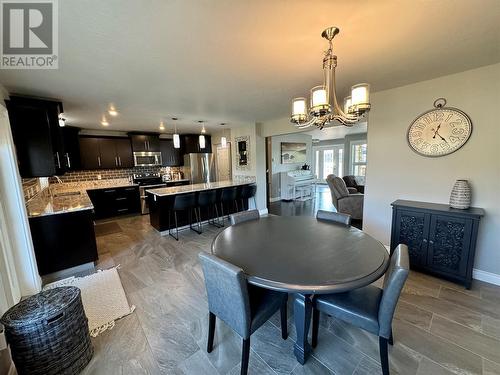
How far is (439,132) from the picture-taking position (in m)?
2.51

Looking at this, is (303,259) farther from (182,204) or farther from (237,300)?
(182,204)

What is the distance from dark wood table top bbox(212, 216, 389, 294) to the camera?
3.89 feet

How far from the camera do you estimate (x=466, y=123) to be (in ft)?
7.66

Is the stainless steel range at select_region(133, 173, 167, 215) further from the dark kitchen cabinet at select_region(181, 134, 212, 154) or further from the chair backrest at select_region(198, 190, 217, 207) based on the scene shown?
the chair backrest at select_region(198, 190, 217, 207)

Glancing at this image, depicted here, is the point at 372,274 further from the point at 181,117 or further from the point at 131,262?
the point at 181,117

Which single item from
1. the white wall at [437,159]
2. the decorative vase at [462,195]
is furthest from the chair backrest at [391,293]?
the white wall at [437,159]

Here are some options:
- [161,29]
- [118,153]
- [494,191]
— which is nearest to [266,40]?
[161,29]

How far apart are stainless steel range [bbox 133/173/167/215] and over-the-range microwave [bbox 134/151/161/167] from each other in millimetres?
362

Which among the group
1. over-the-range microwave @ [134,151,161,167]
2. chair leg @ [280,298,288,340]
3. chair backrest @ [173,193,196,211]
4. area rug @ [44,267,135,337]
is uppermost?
over-the-range microwave @ [134,151,161,167]

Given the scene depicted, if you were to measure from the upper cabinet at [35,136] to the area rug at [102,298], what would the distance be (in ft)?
4.77

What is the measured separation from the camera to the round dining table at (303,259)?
3.89 ft

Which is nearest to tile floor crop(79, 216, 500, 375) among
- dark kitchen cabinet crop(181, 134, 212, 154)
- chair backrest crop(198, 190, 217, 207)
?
chair backrest crop(198, 190, 217, 207)

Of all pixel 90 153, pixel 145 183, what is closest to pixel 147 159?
pixel 145 183

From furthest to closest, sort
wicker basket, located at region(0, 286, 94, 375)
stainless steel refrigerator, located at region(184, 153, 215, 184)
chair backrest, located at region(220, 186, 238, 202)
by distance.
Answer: stainless steel refrigerator, located at region(184, 153, 215, 184) < chair backrest, located at region(220, 186, 238, 202) < wicker basket, located at region(0, 286, 94, 375)
